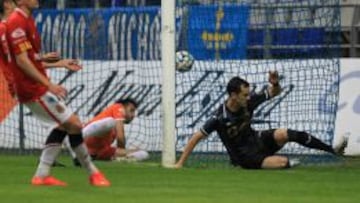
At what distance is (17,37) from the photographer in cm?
1047

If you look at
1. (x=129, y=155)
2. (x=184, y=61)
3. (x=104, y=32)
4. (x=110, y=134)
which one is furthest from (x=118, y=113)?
(x=104, y=32)

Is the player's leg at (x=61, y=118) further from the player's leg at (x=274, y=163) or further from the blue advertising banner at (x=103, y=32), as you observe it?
the blue advertising banner at (x=103, y=32)

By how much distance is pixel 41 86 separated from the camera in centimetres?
1058

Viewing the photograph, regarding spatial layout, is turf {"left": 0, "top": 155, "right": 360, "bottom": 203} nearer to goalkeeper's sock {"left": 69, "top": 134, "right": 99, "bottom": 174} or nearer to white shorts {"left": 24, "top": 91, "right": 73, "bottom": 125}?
goalkeeper's sock {"left": 69, "top": 134, "right": 99, "bottom": 174}

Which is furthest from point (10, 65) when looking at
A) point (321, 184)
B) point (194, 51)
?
point (194, 51)

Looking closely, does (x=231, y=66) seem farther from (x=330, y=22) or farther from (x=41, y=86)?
(x=41, y=86)

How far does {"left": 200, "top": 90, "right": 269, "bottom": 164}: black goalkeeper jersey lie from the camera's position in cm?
1417

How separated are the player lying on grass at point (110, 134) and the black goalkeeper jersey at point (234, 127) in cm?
177

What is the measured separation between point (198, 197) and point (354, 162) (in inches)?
259

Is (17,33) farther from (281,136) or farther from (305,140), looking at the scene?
(305,140)

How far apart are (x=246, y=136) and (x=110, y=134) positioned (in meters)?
2.39

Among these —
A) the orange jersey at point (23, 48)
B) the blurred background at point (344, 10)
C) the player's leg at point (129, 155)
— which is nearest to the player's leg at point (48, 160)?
the orange jersey at point (23, 48)

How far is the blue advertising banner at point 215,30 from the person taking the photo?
16766 millimetres

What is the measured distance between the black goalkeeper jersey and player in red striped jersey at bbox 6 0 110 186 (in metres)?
3.54
